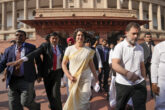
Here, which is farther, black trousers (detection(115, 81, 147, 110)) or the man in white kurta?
the man in white kurta

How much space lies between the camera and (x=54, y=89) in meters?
3.47

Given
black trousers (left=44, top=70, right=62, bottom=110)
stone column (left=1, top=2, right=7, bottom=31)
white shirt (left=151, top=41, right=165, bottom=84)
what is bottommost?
black trousers (left=44, top=70, right=62, bottom=110)

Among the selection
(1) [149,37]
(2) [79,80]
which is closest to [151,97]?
(1) [149,37]

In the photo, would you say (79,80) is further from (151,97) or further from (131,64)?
(151,97)

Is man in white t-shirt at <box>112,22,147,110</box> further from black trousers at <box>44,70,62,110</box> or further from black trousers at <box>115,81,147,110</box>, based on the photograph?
black trousers at <box>44,70,62,110</box>

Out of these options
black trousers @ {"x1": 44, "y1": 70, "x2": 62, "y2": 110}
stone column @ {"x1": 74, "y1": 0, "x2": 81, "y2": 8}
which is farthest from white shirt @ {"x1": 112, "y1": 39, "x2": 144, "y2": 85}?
stone column @ {"x1": 74, "y1": 0, "x2": 81, "y2": 8}

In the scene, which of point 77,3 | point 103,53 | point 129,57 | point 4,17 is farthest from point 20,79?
point 4,17

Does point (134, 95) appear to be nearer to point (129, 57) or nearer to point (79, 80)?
point (129, 57)

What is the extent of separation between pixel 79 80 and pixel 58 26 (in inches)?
581

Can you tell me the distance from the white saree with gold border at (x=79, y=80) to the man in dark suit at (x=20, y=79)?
78cm

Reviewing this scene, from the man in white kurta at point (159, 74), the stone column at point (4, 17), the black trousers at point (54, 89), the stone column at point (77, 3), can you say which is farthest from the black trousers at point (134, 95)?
the stone column at point (4, 17)

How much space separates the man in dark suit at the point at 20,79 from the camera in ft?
9.54

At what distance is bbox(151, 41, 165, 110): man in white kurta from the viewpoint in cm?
255

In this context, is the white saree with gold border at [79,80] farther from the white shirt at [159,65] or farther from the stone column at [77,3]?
the stone column at [77,3]
